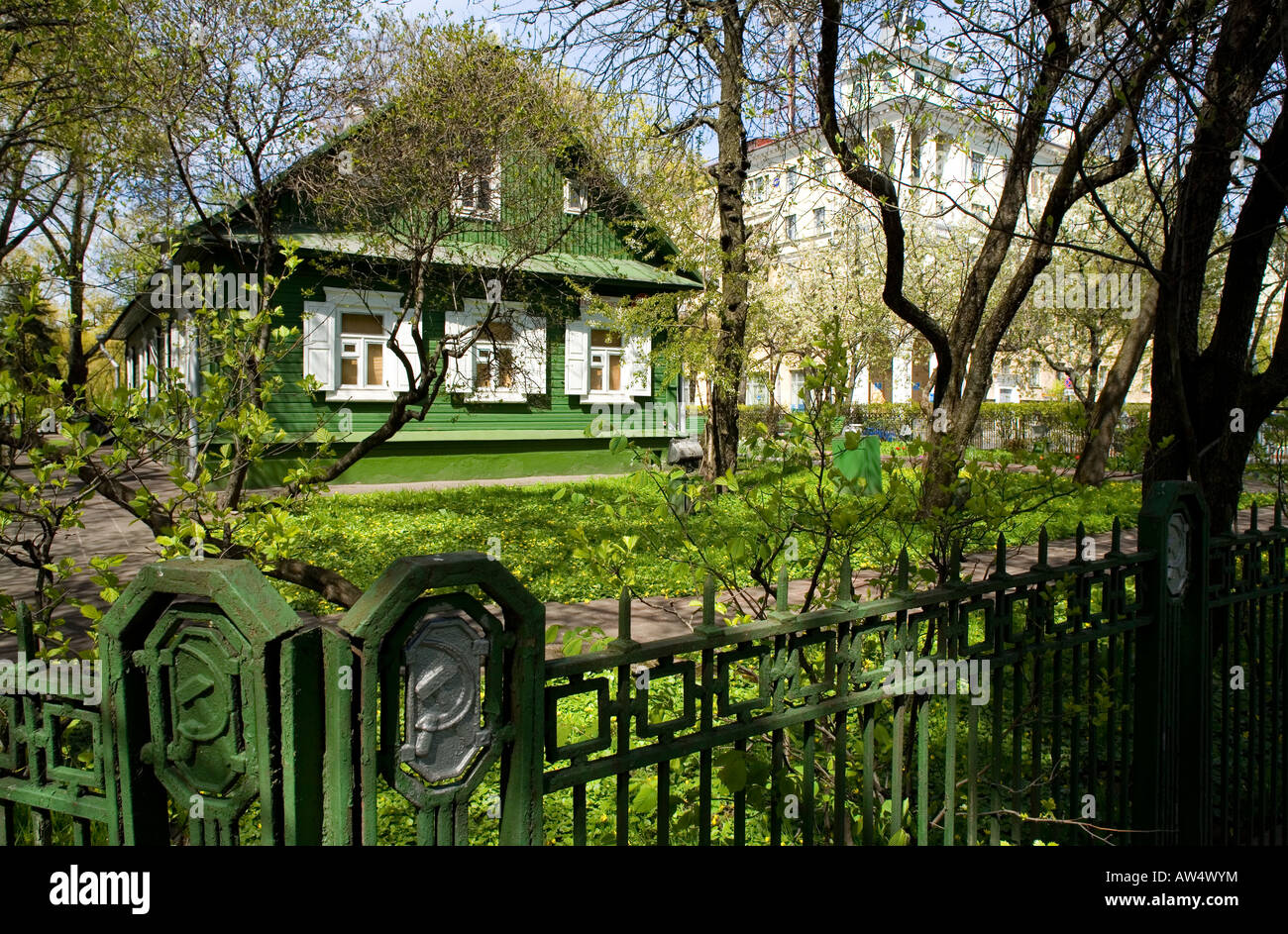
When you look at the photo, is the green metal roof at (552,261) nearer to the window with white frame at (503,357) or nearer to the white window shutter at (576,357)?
the window with white frame at (503,357)

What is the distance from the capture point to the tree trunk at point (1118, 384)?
45.3 feet

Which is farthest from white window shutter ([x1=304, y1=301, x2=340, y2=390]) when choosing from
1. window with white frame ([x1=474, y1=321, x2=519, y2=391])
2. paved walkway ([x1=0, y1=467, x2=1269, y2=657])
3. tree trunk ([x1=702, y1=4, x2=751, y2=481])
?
tree trunk ([x1=702, y1=4, x2=751, y2=481])

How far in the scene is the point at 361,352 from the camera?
16.9 m

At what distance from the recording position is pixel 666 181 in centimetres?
1422

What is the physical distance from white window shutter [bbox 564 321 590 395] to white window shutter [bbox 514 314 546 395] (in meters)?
0.63

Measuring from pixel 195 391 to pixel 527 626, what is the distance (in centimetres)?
1473

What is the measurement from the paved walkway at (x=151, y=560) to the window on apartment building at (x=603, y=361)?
9827 millimetres

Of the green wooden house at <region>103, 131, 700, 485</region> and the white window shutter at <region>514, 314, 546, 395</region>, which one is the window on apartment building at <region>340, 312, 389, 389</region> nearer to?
the green wooden house at <region>103, 131, 700, 485</region>

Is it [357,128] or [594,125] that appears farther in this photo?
[594,125]

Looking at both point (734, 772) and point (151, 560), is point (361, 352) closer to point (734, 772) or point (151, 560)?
point (151, 560)

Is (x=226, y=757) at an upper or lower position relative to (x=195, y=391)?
lower

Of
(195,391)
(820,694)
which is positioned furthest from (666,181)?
(820,694)

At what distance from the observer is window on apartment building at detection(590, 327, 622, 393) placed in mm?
20047

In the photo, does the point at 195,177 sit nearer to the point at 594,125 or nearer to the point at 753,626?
the point at 594,125
